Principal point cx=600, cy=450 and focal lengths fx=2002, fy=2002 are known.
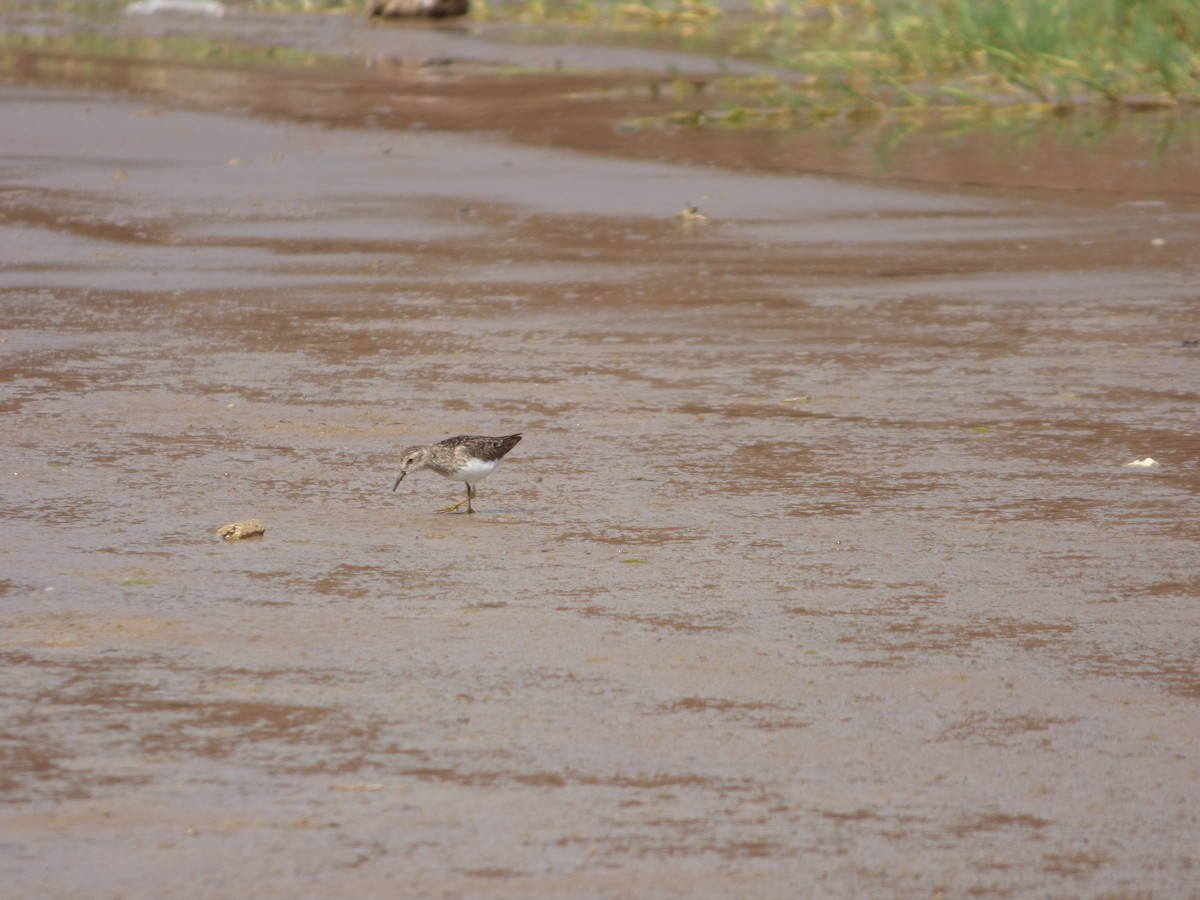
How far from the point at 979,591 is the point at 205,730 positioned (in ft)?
8.10

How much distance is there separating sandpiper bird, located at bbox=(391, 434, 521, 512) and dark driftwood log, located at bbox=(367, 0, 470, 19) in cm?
2389

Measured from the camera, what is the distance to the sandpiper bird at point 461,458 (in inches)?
272

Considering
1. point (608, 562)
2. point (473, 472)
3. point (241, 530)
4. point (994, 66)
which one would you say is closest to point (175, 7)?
point (994, 66)

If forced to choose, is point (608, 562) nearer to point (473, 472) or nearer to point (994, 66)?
point (473, 472)

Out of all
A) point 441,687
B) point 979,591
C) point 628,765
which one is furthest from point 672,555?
point 628,765

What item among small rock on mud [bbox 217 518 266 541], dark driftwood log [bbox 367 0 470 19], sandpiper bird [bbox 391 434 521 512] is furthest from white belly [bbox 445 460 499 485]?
dark driftwood log [bbox 367 0 470 19]

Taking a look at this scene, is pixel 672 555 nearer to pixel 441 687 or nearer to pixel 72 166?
pixel 441 687

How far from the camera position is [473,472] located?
695cm

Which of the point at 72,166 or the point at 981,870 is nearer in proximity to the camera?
the point at 981,870

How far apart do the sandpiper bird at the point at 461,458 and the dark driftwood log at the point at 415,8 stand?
78.4ft

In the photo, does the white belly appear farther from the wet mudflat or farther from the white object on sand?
the white object on sand

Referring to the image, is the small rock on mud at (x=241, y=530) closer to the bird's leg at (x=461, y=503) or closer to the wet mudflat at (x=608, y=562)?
the wet mudflat at (x=608, y=562)

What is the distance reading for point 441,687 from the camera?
523 centimetres

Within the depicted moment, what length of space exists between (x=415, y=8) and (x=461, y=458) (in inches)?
950
